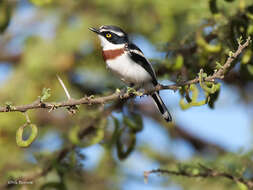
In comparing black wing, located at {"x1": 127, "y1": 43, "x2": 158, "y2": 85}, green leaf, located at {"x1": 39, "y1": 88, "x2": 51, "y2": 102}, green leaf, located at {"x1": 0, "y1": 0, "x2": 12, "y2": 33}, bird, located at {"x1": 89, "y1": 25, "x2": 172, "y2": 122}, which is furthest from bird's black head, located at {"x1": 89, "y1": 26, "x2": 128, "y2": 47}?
green leaf, located at {"x1": 39, "y1": 88, "x2": 51, "y2": 102}

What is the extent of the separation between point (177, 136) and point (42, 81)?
2.31 meters

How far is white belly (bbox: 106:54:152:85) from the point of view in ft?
12.5

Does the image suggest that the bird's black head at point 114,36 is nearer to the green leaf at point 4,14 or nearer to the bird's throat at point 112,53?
the bird's throat at point 112,53

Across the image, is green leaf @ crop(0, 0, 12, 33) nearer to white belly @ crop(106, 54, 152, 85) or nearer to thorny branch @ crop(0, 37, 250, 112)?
white belly @ crop(106, 54, 152, 85)

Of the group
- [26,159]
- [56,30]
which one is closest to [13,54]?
[56,30]

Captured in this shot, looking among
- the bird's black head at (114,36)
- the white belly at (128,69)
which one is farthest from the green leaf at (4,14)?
the white belly at (128,69)

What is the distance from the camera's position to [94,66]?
223 inches

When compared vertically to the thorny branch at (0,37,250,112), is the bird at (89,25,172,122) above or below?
below

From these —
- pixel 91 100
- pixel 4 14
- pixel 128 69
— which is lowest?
pixel 128 69

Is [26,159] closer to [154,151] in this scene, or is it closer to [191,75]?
[154,151]

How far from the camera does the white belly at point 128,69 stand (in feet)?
12.5

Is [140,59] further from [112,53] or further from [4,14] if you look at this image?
[4,14]

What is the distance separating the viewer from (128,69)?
12.5ft

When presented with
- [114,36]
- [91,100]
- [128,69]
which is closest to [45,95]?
[91,100]
